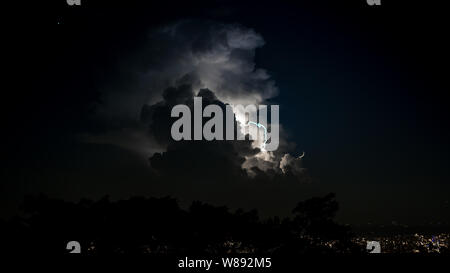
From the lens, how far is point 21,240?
468 inches

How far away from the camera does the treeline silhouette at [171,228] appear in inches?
509

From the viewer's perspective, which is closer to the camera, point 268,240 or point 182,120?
point 268,240

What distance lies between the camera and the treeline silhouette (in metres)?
12.9

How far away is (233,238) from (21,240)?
8295mm

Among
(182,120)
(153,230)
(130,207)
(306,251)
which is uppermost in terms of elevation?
(182,120)

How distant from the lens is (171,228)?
1327 cm
